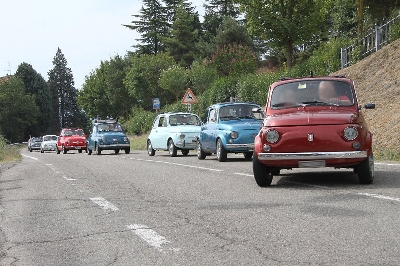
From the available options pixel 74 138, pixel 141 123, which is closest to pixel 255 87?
pixel 74 138

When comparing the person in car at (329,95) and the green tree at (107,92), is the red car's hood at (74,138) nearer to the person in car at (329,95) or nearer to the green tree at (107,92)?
the person in car at (329,95)

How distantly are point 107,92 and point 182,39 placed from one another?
1308 cm

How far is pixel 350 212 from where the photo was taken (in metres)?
7.75

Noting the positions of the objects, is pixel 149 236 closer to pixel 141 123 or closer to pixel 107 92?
pixel 141 123

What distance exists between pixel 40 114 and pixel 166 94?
56.0m

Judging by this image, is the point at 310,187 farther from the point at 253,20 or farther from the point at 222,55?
the point at 222,55

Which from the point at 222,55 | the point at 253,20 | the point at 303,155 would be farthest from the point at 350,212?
the point at 222,55

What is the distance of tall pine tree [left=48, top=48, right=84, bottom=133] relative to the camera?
460ft

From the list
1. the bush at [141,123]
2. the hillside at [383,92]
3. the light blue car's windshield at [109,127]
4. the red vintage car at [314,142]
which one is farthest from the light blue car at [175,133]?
the bush at [141,123]

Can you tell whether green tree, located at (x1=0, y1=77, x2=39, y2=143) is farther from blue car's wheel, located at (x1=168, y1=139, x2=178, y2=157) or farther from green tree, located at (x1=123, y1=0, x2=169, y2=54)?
blue car's wheel, located at (x1=168, y1=139, x2=178, y2=157)

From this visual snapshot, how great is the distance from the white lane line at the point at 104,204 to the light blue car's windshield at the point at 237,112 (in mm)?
9872

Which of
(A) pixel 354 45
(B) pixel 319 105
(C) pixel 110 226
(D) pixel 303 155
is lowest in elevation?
(C) pixel 110 226

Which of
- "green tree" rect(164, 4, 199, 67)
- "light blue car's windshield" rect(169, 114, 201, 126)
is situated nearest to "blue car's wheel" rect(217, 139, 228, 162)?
"light blue car's windshield" rect(169, 114, 201, 126)

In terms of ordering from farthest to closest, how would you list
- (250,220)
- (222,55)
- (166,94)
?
1. (166,94)
2. (222,55)
3. (250,220)
